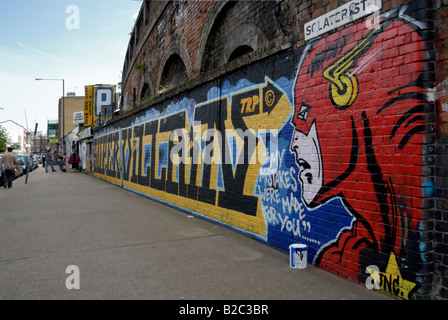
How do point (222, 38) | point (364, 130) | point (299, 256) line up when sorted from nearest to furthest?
point (364, 130), point (299, 256), point (222, 38)

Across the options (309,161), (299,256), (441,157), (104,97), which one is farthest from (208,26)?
(104,97)

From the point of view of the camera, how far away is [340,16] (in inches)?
153

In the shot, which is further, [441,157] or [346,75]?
[346,75]

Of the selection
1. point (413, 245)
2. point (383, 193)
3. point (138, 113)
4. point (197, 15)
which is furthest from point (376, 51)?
point (138, 113)

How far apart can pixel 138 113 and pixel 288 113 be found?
29.4 feet

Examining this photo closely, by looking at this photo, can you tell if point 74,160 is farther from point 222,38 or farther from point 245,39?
point 245,39

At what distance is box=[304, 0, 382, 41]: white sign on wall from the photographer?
3479mm

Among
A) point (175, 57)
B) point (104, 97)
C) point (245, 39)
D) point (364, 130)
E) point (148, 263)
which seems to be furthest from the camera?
point (104, 97)

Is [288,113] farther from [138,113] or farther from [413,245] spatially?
[138,113]

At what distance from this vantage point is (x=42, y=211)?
27.0ft

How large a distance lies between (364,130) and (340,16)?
1.40 metres

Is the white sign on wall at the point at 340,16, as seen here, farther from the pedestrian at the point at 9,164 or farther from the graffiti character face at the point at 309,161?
the pedestrian at the point at 9,164

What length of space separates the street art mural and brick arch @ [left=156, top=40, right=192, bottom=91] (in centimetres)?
453

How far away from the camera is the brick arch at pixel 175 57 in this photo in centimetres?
1105
